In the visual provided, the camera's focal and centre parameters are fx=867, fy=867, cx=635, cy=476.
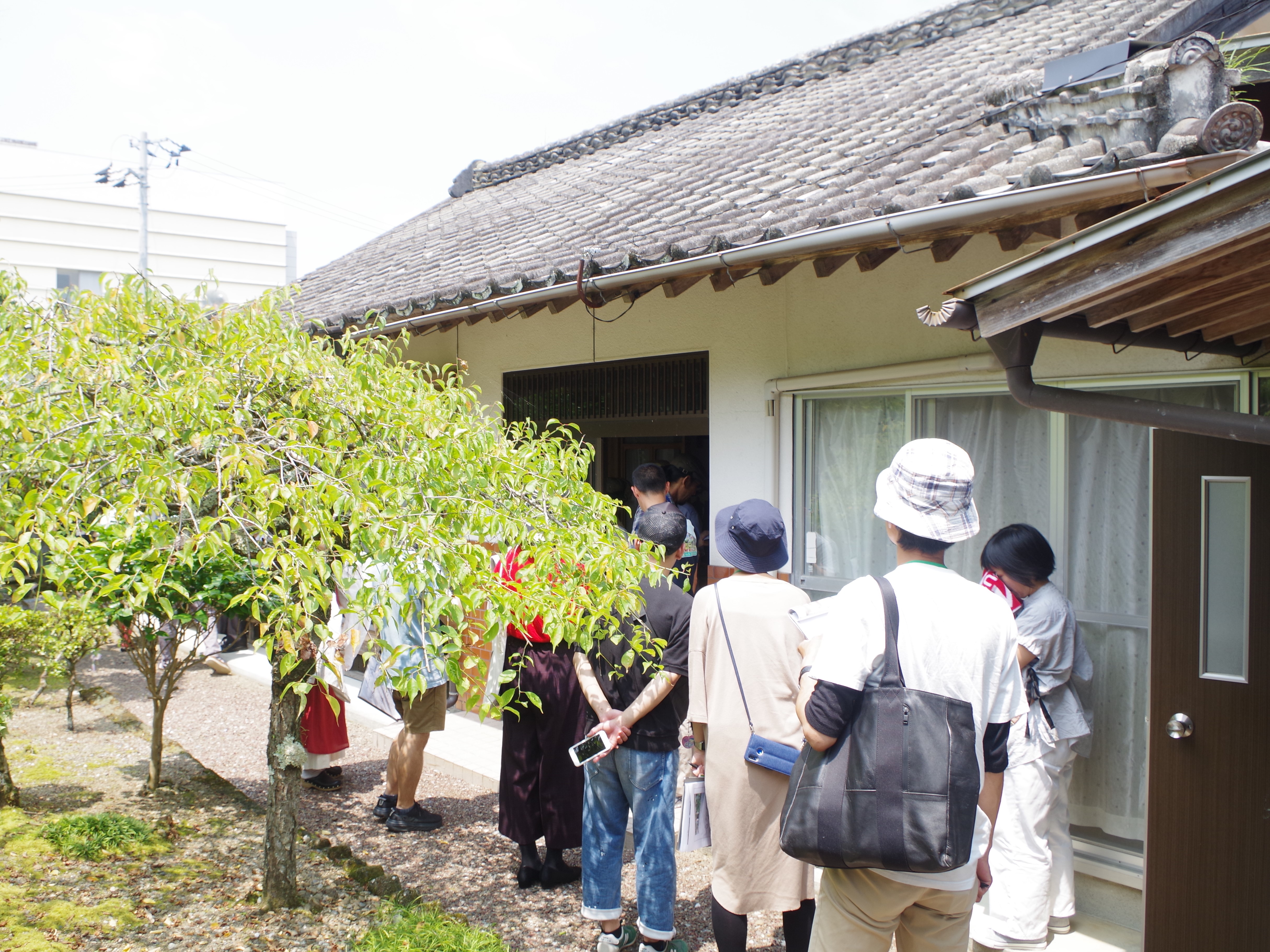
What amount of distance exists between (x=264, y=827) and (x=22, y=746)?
9.27 ft

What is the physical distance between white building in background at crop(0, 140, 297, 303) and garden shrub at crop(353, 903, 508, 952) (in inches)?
1034

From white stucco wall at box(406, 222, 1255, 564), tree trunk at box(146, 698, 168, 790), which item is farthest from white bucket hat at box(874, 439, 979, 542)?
tree trunk at box(146, 698, 168, 790)

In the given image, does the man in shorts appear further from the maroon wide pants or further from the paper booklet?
the paper booklet

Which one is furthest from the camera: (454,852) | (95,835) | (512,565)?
(454,852)

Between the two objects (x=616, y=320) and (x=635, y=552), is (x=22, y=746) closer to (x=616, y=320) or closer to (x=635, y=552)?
(x=616, y=320)

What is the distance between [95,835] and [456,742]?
7.47ft

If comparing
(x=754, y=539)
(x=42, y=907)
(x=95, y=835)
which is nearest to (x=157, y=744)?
(x=95, y=835)

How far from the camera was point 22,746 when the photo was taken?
616 centimetres

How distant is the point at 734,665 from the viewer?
3094 millimetres

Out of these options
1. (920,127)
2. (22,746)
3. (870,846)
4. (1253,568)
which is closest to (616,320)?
(920,127)

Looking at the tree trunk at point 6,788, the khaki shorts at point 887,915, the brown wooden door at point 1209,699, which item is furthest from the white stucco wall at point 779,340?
the tree trunk at point 6,788

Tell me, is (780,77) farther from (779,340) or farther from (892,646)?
(892,646)

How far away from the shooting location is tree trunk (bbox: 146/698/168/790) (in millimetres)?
5082

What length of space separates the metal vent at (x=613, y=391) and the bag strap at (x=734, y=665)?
2642 millimetres
